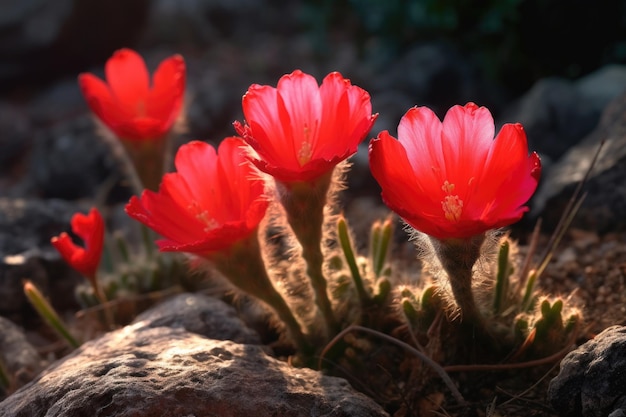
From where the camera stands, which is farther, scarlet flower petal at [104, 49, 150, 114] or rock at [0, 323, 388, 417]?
scarlet flower petal at [104, 49, 150, 114]

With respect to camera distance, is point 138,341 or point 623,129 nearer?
point 138,341

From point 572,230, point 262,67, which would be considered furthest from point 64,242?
point 262,67

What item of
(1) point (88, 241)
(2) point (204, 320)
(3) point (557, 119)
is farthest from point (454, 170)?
(3) point (557, 119)

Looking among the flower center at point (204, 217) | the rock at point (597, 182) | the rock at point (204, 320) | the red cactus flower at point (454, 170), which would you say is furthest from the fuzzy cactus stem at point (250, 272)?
the rock at point (597, 182)

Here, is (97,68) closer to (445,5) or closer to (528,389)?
(445,5)

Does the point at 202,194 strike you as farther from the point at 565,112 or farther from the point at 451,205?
the point at 565,112

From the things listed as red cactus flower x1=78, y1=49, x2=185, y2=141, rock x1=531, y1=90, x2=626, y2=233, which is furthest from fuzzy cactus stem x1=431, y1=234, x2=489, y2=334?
red cactus flower x1=78, y1=49, x2=185, y2=141

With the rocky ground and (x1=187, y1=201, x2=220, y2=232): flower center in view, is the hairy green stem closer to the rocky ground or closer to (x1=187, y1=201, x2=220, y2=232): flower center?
the rocky ground
